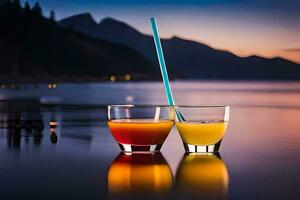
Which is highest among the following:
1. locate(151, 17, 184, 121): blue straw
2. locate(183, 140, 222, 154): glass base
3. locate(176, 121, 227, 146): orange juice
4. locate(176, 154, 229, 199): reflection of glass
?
locate(151, 17, 184, 121): blue straw

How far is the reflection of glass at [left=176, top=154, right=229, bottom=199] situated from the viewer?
3.82 feet

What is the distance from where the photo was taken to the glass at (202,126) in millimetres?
1701

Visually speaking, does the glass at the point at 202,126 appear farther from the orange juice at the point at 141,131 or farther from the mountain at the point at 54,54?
the mountain at the point at 54,54

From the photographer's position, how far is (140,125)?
1688 millimetres

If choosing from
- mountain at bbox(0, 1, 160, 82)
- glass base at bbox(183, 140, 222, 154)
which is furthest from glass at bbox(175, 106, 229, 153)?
mountain at bbox(0, 1, 160, 82)

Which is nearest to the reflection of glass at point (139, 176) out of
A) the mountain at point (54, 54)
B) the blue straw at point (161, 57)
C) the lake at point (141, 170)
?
the lake at point (141, 170)

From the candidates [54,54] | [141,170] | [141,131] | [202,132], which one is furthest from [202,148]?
[54,54]

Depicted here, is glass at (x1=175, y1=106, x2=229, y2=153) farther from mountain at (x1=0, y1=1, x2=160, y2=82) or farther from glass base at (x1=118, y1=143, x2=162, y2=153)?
mountain at (x1=0, y1=1, x2=160, y2=82)

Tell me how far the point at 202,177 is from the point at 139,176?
0.12 metres

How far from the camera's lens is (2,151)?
5.76 ft

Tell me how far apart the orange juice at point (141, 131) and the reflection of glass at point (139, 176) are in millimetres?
37

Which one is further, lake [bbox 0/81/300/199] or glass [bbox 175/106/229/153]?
glass [bbox 175/106/229/153]

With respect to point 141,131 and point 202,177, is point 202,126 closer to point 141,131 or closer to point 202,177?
point 141,131

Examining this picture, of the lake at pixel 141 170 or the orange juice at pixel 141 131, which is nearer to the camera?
the lake at pixel 141 170
